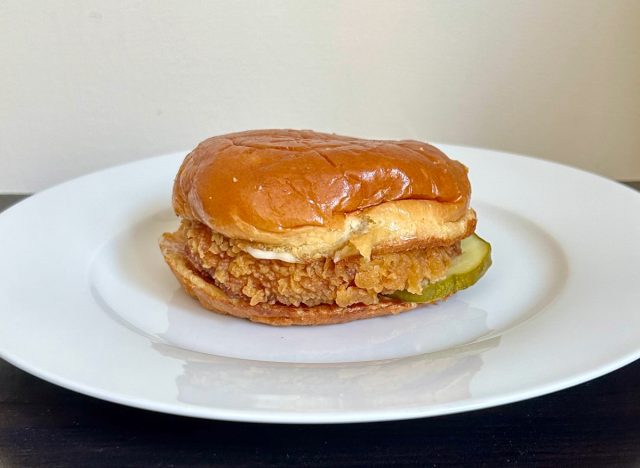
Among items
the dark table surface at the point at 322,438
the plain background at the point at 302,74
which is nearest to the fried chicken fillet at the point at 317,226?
the dark table surface at the point at 322,438

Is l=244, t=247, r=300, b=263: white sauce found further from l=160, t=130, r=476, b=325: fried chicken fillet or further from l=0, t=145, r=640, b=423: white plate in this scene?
l=0, t=145, r=640, b=423: white plate

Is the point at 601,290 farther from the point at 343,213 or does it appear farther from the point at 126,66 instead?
the point at 126,66

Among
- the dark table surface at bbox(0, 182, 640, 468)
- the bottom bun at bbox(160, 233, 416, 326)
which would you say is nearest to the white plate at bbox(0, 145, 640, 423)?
the bottom bun at bbox(160, 233, 416, 326)

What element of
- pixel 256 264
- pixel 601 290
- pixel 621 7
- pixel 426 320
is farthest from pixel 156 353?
pixel 621 7

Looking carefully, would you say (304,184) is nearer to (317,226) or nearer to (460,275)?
(317,226)

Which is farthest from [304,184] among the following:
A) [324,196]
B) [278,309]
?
[278,309]

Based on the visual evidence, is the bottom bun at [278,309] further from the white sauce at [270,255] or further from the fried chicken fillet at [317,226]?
the white sauce at [270,255]
